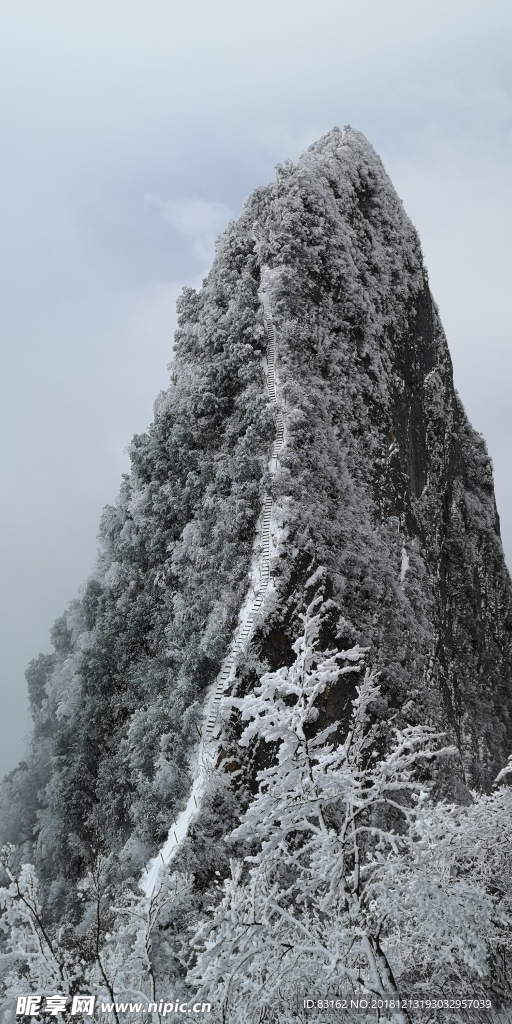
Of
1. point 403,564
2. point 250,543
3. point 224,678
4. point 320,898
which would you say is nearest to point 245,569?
point 250,543

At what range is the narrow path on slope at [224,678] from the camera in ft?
58.2

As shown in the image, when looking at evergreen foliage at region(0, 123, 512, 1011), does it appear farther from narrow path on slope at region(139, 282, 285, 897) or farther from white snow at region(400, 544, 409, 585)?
narrow path on slope at region(139, 282, 285, 897)

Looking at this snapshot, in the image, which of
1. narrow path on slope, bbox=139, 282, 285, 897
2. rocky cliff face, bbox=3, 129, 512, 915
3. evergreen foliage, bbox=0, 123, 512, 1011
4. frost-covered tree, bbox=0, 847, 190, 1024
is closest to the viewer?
frost-covered tree, bbox=0, 847, 190, 1024

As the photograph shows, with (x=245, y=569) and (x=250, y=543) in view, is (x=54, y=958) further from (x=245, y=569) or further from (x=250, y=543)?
(x=250, y=543)

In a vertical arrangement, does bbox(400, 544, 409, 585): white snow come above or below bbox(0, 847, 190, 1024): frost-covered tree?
above

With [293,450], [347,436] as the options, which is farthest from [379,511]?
[293,450]

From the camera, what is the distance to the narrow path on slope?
58.2ft

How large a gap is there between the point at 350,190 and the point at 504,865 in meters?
30.8

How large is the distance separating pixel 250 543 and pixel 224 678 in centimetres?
453

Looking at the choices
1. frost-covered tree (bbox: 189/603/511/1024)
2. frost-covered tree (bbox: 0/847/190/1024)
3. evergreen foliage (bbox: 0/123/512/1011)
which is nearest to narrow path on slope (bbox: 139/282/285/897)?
evergreen foliage (bbox: 0/123/512/1011)

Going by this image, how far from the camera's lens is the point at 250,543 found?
72.3 feet

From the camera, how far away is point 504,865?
9.33m

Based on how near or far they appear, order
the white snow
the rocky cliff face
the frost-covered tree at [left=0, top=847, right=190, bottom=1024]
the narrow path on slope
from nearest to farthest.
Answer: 1. the frost-covered tree at [left=0, top=847, right=190, bottom=1024]
2. the narrow path on slope
3. the rocky cliff face
4. the white snow

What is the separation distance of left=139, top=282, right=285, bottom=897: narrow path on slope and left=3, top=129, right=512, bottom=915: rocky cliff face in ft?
1.06
